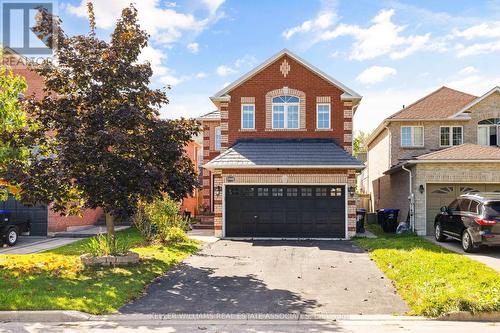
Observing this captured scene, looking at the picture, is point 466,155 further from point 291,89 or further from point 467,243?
point 291,89

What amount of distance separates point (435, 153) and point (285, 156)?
6721 millimetres

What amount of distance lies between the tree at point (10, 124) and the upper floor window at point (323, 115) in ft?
41.1

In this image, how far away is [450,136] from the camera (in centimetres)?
2469

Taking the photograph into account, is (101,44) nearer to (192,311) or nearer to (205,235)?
(192,311)

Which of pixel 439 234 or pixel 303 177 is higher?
pixel 303 177

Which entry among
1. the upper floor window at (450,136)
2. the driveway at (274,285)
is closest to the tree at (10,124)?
the driveway at (274,285)

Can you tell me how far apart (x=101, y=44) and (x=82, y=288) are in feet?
21.0

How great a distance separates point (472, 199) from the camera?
14562 mm

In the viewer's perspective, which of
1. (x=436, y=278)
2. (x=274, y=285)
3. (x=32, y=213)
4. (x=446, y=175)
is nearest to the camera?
(x=436, y=278)

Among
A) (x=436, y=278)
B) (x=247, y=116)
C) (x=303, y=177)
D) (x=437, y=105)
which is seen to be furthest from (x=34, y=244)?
(x=437, y=105)

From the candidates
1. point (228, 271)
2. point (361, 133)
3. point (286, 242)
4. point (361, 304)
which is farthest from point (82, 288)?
point (361, 133)

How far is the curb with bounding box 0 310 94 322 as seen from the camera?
7.68m

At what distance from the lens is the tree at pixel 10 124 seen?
1111 cm

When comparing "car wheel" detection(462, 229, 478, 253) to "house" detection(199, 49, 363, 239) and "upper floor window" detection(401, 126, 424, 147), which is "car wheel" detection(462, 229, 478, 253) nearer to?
"house" detection(199, 49, 363, 239)
